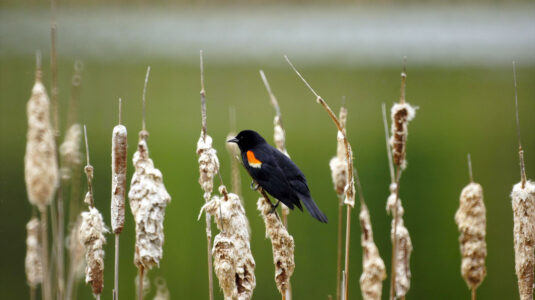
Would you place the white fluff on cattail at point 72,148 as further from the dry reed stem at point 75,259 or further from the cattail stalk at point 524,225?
the cattail stalk at point 524,225

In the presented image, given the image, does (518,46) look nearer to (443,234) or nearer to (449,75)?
(449,75)

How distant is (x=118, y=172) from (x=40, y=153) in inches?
23.9

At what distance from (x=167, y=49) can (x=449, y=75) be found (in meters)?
7.77

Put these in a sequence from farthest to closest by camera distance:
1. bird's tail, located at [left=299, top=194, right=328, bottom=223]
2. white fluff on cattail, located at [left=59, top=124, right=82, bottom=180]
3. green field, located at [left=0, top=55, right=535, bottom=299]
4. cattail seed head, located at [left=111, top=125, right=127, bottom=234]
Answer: green field, located at [left=0, top=55, right=535, bottom=299] < white fluff on cattail, located at [left=59, top=124, right=82, bottom=180] < bird's tail, located at [left=299, top=194, right=328, bottom=223] < cattail seed head, located at [left=111, top=125, right=127, bottom=234]

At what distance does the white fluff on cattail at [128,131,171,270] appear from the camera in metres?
1.91

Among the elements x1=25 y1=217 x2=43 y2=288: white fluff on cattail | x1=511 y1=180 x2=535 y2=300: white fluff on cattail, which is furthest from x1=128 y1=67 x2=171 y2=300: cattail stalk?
x1=511 y1=180 x2=535 y2=300: white fluff on cattail

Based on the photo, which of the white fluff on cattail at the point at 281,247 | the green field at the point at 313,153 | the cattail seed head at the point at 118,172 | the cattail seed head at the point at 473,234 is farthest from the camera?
the green field at the point at 313,153

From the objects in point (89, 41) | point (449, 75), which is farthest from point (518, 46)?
point (89, 41)

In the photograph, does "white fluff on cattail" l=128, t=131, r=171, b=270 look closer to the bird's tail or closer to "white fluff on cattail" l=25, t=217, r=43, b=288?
the bird's tail

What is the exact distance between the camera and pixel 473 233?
237 centimetres

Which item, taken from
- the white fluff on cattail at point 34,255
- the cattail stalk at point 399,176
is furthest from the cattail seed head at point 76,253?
the cattail stalk at point 399,176

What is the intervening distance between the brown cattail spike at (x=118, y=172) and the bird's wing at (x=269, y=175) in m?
0.63

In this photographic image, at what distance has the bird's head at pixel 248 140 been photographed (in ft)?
9.08

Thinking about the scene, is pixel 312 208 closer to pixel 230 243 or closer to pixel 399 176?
pixel 399 176
